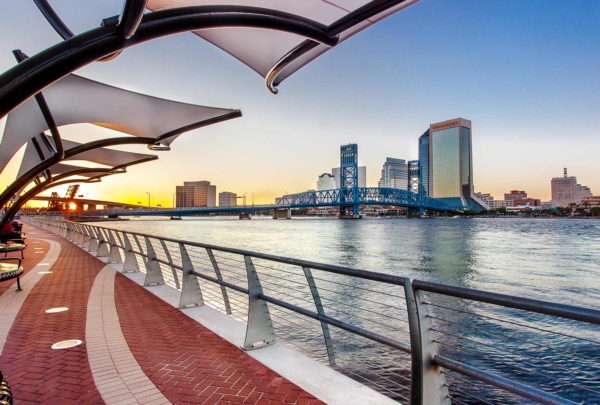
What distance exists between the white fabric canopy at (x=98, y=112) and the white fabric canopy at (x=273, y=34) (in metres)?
3.80

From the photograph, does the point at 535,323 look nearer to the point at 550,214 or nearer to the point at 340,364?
the point at 340,364

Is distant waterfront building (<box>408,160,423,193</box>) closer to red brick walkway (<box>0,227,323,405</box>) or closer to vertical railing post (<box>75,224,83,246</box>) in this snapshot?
vertical railing post (<box>75,224,83,246</box>)

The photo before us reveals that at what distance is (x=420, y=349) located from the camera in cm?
238

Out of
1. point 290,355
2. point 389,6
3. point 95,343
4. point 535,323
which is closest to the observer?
point 290,355

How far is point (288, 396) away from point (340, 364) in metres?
4.23

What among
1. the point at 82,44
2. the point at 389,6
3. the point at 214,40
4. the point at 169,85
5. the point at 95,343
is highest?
the point at 169,85

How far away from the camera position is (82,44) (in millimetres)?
4168

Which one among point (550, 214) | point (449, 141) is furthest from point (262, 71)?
point (449, 141)

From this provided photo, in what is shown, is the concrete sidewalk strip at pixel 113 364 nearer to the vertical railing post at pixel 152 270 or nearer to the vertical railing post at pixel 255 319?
the vertical railing post at pixel 255 319

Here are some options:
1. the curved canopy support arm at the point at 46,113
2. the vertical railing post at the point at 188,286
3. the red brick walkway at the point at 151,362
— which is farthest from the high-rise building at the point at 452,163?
the red brick walkway at the point at 151,362

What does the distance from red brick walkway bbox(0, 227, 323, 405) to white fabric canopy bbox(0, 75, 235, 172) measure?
594cm

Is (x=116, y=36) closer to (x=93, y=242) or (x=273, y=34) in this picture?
(x=273, y=34)

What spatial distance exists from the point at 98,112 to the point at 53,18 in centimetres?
611

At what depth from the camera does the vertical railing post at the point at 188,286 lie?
6308 millimetres
